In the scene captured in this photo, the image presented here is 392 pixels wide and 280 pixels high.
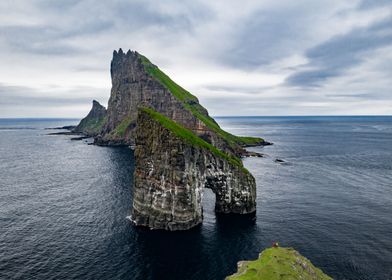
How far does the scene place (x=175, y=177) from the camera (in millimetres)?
69125

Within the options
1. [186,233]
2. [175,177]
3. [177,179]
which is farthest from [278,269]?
[175,177]

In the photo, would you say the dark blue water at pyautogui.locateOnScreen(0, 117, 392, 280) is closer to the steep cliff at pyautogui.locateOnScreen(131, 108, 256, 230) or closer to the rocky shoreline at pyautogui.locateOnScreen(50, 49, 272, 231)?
the rocky shoreline at pyautogui.locateOnScreen(50, 49, 272, 231)

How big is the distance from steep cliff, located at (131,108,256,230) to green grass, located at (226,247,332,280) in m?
27.8

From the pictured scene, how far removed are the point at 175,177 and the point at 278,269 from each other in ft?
115

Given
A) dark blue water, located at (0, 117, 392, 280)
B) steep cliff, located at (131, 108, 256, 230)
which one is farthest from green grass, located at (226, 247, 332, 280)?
steep cliff, located at (131, 108, 256, 230)

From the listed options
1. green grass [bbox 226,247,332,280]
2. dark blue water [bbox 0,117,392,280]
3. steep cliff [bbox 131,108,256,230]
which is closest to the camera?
green grass [bbox 226,247,332,280]

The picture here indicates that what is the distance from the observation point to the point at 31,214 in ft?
261

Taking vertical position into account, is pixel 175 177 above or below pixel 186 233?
above

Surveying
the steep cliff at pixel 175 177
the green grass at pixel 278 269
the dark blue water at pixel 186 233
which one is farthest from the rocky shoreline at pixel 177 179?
the green grass at pixel 278 269

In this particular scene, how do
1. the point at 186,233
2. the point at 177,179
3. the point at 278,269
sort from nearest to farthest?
the point at 278,269 < the point at 186,233 < the point at 177,179

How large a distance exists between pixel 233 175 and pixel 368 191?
49638mm

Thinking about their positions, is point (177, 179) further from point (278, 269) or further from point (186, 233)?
point (278, 269)

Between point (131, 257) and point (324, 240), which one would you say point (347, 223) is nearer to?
point (324, 240)

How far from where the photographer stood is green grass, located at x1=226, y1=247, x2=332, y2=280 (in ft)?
121
